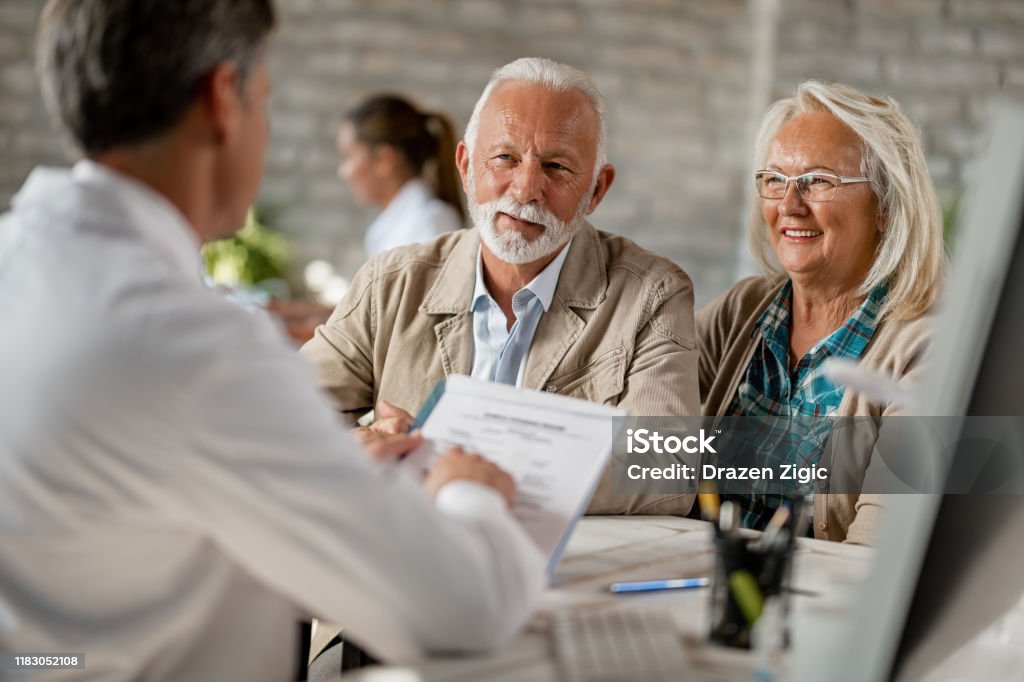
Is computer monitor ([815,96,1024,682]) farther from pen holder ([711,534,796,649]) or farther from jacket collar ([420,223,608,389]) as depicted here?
jacket collar ([420,223,608,389])

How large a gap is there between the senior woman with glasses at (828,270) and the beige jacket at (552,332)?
10.3 inches

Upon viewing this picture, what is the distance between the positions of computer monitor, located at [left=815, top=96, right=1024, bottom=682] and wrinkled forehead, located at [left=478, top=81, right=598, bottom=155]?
118cm

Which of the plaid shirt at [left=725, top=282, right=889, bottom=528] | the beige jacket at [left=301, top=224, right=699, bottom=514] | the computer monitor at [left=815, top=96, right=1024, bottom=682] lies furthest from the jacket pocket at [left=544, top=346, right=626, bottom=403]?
the computer monitor at [left=815, top=96, right=1024, bottom=682]

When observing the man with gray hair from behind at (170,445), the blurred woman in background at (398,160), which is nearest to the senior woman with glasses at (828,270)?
the man with gray hair from behind at (170,445)

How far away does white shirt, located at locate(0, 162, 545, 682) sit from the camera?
83 centimetres

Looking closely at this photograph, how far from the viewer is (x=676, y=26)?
17.5 feet

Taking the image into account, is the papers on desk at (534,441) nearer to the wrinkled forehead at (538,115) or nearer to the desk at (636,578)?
the desk at (636,578)

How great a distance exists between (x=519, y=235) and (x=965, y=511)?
3.75 feet

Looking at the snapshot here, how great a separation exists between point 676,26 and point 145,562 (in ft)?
16.3

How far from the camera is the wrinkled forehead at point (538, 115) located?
193 centimetres

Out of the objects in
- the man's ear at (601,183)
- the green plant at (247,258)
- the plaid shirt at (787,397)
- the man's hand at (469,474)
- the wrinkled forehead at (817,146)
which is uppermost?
the wrinkled forehead at (817,146)

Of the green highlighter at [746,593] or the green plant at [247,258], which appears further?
the green plant at [247,258]

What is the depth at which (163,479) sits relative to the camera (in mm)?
856

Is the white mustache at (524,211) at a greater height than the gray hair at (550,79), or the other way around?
the gray hair at (550,79)
